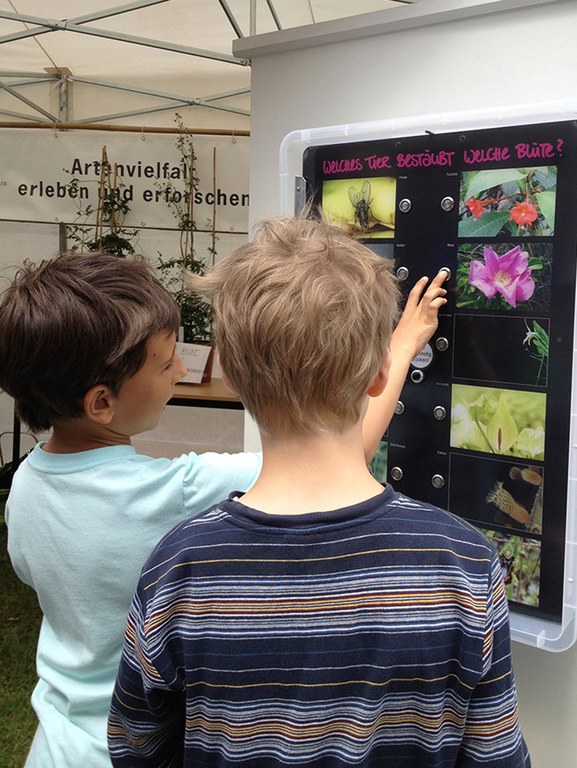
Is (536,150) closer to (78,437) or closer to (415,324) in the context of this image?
(415,324)

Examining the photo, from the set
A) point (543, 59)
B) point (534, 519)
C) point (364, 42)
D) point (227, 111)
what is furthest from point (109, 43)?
point (534, 519)

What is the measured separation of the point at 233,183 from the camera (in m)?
4.94

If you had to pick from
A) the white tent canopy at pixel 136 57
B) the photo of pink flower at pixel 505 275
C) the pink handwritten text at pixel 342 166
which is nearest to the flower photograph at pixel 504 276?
the photo of pink flower at pixel 505 275

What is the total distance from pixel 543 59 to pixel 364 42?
13.9 inches

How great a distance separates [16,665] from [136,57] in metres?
3.43

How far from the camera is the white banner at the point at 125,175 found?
4.88 metres

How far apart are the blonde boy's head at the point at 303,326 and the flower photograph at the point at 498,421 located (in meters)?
0.54

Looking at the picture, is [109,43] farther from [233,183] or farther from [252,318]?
[252,318]

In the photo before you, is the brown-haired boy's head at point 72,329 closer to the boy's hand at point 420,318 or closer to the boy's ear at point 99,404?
the boy's ear at point 99,404

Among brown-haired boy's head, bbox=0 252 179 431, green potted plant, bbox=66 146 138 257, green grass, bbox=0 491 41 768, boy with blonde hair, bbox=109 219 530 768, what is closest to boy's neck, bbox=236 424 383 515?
boy with blonde hair, bbox=109 219 530 768

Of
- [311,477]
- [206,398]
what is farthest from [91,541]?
[206,398]

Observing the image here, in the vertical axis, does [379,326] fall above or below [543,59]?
below

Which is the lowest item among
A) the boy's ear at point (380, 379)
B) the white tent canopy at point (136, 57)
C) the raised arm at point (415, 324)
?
the boy's ear at point (380, 379)

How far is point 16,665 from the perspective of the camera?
114 inches
